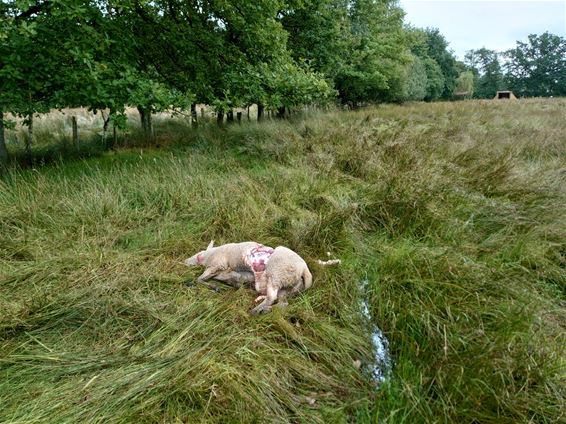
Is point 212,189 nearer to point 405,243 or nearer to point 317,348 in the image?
point 405,243

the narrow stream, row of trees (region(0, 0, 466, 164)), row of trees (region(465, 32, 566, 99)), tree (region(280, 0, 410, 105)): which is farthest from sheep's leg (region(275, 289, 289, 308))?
row of trees (region(465, 32, 566, 99))

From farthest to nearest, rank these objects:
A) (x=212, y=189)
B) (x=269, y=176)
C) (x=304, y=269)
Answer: (x=269, y=176) < (x=212, y=189) < (x=304, y=269)

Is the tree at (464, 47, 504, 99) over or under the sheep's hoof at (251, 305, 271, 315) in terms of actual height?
over

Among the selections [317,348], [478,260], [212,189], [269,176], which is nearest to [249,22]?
[269,176]

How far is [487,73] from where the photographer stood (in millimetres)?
69250

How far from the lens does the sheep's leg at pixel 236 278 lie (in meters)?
3.04

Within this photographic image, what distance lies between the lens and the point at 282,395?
199cm

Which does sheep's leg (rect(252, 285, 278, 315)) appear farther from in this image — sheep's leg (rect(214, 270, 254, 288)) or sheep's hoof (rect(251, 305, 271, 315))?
sheep's leg (rect(214, 270, 254, 288))

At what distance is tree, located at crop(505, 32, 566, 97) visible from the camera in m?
58.8

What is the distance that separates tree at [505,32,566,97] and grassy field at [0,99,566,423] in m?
69.9

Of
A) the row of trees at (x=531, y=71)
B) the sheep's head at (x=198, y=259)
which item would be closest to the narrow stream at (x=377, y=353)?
the sheep's head at (x=198, y=259)

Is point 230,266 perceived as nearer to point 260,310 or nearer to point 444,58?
point 260,310

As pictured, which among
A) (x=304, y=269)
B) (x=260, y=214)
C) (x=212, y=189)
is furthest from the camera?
(x=212, y=189)

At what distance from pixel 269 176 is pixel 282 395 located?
431cm
